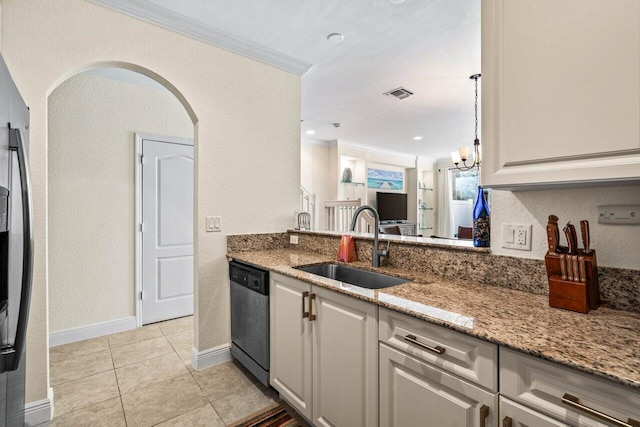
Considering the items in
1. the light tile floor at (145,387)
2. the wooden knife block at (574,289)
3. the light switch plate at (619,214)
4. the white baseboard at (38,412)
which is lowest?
the light tile floor at (145,387)

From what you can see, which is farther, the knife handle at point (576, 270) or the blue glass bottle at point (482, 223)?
the blue glass bottle at point (482, 223)

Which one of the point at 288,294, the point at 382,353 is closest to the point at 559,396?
the point at 382,353

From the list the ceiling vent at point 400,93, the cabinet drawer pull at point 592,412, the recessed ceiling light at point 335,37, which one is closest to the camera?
the cabinet drawer pull at point 592,412

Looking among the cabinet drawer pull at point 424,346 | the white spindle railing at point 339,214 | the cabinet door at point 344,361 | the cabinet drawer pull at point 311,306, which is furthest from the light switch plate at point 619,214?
the white spindle railing at point 339,214

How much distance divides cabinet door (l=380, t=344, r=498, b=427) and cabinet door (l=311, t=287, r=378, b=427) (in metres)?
0.06

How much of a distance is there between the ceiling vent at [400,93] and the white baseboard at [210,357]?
9.88 feet

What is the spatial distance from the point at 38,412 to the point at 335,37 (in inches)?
120

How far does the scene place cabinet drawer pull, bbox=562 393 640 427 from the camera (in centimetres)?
69

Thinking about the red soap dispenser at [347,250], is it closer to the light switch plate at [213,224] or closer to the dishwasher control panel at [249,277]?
the dishwasher control panel at [249,277]

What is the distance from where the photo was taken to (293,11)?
2057mm

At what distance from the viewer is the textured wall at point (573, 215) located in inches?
43.8

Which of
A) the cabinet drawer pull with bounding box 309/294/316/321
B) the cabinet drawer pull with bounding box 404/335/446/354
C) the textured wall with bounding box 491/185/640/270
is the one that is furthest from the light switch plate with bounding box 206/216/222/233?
A: the textured wall with bounding box 491/185/640/270

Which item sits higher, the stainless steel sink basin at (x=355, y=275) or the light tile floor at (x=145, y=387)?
the stainless steel sink basin at (x=355, y=275)

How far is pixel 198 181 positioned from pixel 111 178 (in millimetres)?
1333
